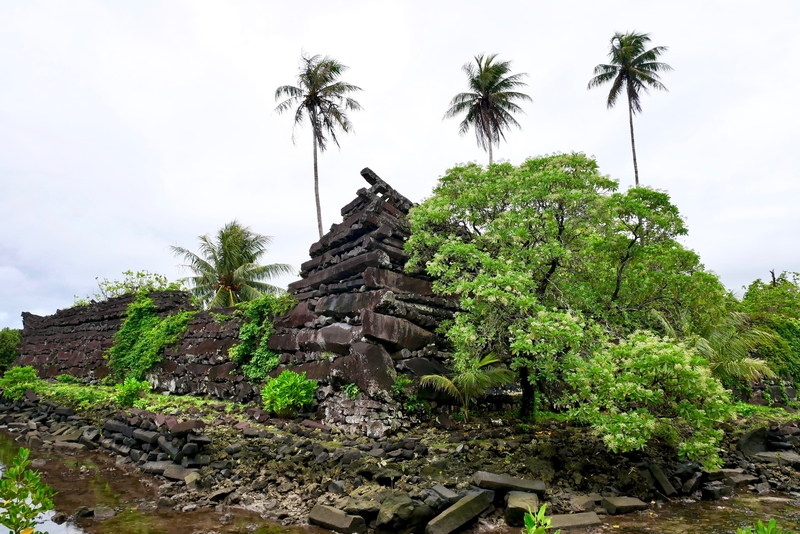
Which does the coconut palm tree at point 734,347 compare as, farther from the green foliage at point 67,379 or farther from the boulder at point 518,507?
the green foliage at point 67,379

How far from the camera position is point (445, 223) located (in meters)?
8.94

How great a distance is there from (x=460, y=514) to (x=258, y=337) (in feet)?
24.2

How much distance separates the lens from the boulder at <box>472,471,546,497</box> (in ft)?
16.1

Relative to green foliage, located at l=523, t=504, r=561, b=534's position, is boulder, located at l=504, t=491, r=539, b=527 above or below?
below

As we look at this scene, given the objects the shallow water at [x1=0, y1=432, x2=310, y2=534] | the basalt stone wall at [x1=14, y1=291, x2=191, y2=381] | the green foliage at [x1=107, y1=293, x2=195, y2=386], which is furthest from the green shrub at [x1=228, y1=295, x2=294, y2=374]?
the basalt stone wall at [x1=14, y1=291, x2=191, y2=381]

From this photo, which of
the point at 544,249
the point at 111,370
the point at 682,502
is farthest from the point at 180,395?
the point at 682,502

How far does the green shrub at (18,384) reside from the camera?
15.2 m

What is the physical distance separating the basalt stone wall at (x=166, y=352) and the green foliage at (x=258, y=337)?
39cm

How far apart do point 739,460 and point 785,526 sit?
2880mm

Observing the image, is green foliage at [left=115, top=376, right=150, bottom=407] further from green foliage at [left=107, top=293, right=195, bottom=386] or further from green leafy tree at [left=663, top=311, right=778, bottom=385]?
green leafy tree at [left=663, top=311, right=778, bottom=385]

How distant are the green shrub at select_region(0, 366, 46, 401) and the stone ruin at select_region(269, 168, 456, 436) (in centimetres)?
1138

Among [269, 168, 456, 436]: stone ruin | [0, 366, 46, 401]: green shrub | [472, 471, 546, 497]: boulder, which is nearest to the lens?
[472, 471, 546, 497]: boulder

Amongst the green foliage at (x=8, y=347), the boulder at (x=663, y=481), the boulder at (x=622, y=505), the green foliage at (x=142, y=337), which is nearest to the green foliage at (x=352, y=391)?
the boulder at (x=622, y=505)

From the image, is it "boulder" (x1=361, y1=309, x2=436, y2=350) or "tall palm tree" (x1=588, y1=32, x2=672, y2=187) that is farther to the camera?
"tall palm tree" (x1=588, y1=32, x2=672, y2=187)
